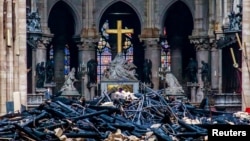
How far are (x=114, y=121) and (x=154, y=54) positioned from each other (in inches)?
2212

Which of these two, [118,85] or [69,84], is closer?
[118,85]

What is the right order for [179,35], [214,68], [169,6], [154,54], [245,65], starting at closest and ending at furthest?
[245,65] → [214,68] → [154,54] → [169,6] → [179,35]

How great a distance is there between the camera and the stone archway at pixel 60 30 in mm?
96188

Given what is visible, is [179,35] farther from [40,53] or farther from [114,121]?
[114,121]

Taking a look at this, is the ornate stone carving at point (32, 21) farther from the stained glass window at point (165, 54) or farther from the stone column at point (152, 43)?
the stained glass window at point (165, 54)

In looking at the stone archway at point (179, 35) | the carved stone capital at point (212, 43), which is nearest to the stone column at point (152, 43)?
the stone archway at point (179, 35)

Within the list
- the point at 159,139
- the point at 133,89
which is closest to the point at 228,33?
the point at 133,89

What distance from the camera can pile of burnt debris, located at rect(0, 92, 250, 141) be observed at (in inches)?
1430

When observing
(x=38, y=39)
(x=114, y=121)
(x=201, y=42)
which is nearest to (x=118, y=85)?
(x=38, y=39)

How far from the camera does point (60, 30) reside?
96875 millimetres

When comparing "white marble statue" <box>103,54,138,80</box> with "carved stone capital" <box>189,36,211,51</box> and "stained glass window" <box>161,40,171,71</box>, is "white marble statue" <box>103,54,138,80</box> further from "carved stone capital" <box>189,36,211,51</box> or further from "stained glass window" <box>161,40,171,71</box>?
"stained glass window" <box>161,40,171,71</box>

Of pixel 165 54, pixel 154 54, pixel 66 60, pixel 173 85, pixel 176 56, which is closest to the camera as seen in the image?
pixel 173 85

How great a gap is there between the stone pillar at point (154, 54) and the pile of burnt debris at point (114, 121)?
49.1 meters

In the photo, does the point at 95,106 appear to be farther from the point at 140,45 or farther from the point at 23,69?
the point at 140,45
